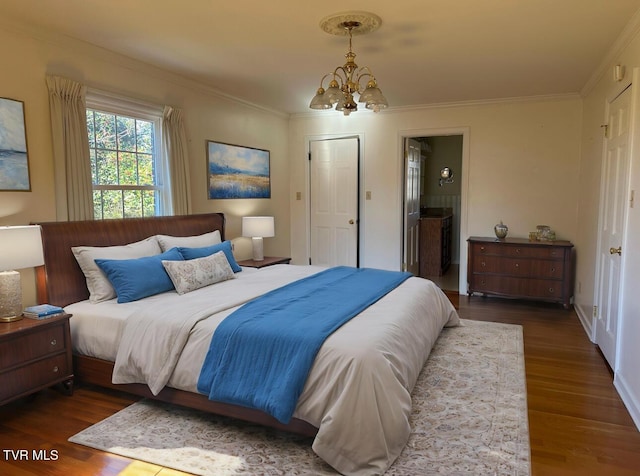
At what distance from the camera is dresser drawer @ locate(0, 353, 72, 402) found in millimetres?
2477

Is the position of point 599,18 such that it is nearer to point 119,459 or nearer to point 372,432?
point 372,432

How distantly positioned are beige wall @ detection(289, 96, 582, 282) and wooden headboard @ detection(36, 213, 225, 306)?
10.8 ft

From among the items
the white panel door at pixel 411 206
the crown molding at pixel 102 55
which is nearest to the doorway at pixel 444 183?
the white panel door at pixel 411 206

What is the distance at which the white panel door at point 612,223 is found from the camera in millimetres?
3115

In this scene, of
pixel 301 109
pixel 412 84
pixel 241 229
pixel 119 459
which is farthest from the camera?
pixel 301 109

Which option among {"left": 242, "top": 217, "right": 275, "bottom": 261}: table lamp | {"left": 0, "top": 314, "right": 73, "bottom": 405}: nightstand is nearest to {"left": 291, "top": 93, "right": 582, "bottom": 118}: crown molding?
{"left": 242, "top": 217, "right": 275, "bottom": 261}: table lamp

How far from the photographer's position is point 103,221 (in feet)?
11.4

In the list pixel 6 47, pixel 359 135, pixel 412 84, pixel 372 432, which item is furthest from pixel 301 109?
pixel 372 432

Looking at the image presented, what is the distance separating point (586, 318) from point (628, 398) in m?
1.77

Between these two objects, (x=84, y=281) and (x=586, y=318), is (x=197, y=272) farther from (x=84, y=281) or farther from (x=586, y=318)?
(x=586, y=318)

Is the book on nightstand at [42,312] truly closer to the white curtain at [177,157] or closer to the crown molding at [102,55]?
the white curtain at [177,157]

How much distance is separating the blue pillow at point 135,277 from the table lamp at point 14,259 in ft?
1.51

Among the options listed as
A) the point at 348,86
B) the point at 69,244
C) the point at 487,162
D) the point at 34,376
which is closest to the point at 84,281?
the point at 69,244

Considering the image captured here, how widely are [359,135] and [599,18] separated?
11.3 feet
